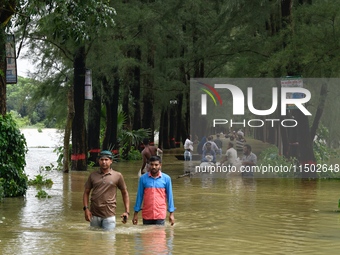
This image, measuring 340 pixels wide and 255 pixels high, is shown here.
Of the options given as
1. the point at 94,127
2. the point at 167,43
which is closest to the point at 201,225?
the point at 94,127

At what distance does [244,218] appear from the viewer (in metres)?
18.9

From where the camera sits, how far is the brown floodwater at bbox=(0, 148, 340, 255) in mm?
13898

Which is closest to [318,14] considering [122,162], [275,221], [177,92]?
[275,221]

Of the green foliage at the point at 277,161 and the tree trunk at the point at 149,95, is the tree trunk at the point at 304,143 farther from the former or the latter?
the tree trunk at the point at 149,95

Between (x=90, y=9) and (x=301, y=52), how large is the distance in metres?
13.0

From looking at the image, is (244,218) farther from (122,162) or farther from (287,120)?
A: (122,162)

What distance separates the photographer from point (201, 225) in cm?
1755

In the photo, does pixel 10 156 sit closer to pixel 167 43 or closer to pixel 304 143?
pixel 304 143

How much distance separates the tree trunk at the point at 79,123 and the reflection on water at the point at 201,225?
28.8 ft

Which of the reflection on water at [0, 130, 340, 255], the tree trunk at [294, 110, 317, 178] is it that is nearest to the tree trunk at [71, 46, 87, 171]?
the reflection on water at [0, 130, 340, 255]

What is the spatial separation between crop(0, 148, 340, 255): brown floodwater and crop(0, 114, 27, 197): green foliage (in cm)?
58

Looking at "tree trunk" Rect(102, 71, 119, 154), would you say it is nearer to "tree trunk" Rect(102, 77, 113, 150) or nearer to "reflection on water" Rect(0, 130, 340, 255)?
"tree trunk" Rect(102, 77, 113, 150)

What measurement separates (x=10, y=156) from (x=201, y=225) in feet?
26.3

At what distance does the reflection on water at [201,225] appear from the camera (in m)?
13.9
